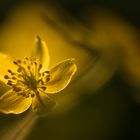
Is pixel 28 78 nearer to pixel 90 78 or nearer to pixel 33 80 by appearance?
pixel 33 80

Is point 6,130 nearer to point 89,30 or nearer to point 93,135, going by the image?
point 93,135

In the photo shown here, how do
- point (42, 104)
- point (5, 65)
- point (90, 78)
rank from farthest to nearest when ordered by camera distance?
1. point (90, 78)
2. point (5, 65)
3. point (42, 104)

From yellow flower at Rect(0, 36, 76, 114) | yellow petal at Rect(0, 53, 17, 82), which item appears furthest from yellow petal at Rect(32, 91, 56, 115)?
yellow petal at Rect(0, 53, 17, 82)

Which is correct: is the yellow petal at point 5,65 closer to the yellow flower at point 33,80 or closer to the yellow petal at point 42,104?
the yellow flower at point 33,80

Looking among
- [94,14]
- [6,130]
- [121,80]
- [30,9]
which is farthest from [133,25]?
[6,130]

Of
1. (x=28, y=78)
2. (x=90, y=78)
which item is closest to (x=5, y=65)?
(x=28, y=78)

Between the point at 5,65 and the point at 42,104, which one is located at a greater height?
the point at 5,65
